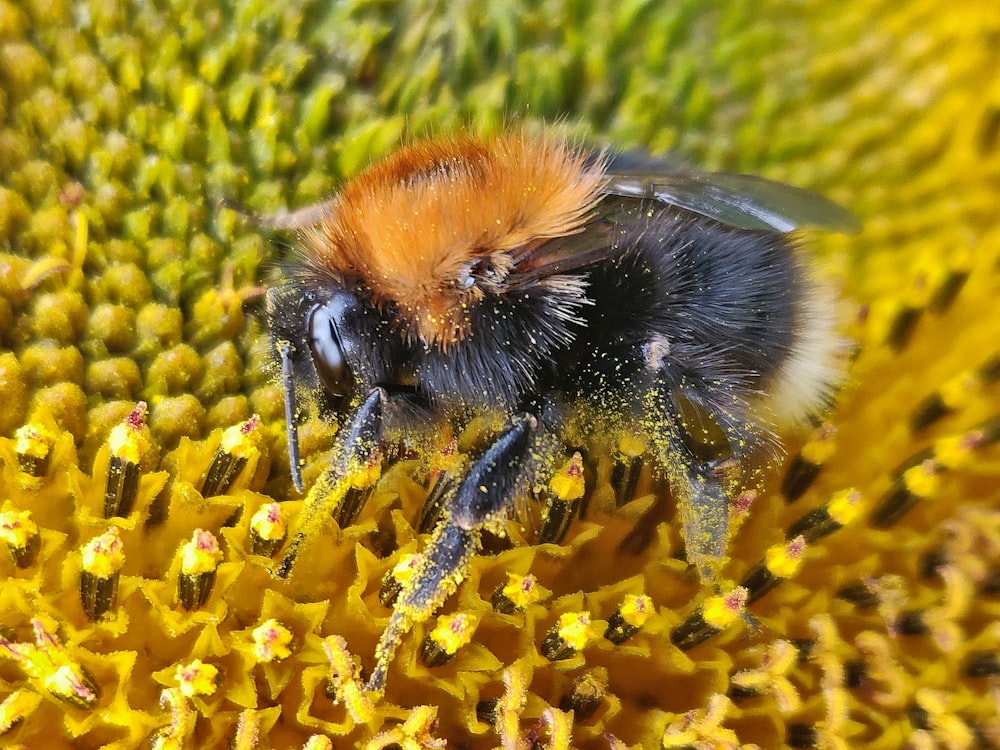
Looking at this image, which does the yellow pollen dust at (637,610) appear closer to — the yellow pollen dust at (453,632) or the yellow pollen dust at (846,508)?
the yellow pollen dust at (453,632)

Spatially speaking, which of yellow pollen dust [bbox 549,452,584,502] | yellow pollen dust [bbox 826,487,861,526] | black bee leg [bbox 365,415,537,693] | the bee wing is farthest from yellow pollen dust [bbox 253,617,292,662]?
yellow pollen dust [bbox 826,487,861,526]

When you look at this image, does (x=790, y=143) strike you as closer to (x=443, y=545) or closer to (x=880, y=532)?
(x=880, y=532)

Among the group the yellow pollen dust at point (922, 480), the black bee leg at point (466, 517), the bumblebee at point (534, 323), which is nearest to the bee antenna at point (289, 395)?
the bumblebee at point (534, 323)

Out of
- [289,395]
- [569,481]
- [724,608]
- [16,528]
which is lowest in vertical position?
[724,608]

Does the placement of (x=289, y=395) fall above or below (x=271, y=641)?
above

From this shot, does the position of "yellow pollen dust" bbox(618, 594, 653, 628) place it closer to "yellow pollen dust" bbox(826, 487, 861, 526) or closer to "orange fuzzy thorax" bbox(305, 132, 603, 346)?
"yellow pollen dust" bbox(826, 487, 861, 526)

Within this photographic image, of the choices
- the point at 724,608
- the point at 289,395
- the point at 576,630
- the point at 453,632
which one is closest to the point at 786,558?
the point at 724,608

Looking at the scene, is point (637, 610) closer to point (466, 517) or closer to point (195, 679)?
point (466, 517)
